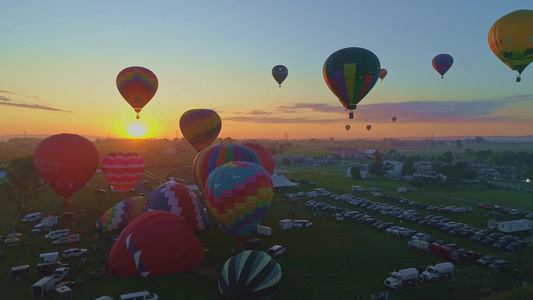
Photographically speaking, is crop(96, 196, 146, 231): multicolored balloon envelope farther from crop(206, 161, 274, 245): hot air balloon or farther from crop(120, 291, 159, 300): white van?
crop(120, 291, 159, 300): white van

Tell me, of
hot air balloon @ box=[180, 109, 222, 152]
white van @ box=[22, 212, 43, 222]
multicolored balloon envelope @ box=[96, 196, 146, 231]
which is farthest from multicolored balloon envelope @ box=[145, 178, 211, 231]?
white van @ box=[22, 212, 43, 222]

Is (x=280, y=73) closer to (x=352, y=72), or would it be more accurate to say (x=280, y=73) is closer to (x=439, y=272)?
(x=352, y=72)

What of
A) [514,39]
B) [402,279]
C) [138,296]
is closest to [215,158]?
[138,296]

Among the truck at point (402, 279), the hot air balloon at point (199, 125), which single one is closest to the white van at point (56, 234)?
the hot air balloon at point (199, 125)

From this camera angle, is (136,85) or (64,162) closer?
(64,162)

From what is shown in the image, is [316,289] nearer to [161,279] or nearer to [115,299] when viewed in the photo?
[161,279]

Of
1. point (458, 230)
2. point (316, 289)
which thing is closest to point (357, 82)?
point (458, 230)

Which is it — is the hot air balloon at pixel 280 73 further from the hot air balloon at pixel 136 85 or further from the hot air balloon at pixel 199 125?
the hot air balloon at pixel 136 85
